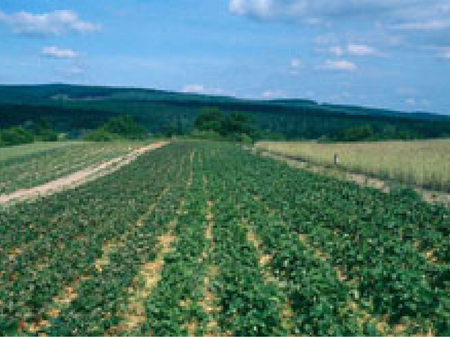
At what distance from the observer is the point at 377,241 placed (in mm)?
12398

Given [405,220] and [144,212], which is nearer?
[405,220]

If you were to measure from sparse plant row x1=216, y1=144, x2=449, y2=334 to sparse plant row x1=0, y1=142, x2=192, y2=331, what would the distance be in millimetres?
5344

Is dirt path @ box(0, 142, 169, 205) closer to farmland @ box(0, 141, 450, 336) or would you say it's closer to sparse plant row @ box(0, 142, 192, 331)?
sparse plant row @ box(0, 142, 192, 331)

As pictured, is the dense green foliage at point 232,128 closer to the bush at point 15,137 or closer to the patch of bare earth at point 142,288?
the bush at point 15,137

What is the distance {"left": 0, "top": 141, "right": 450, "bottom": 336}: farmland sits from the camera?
820 cm

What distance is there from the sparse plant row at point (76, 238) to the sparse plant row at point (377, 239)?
17.5 ft

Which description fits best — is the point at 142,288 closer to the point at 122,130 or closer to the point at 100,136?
the point at 100,136

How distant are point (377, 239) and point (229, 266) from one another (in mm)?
3878

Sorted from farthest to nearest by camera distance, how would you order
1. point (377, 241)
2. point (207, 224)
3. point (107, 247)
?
1. point (207, 224)
2. point (107, 247)
3. point (377, 241)

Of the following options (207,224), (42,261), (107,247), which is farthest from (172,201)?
(42,261)

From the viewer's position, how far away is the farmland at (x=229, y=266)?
8195 mm

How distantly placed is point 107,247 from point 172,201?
6.58 meters

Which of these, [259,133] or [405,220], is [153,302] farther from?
[259,133]

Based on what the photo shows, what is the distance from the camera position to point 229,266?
11109mm
